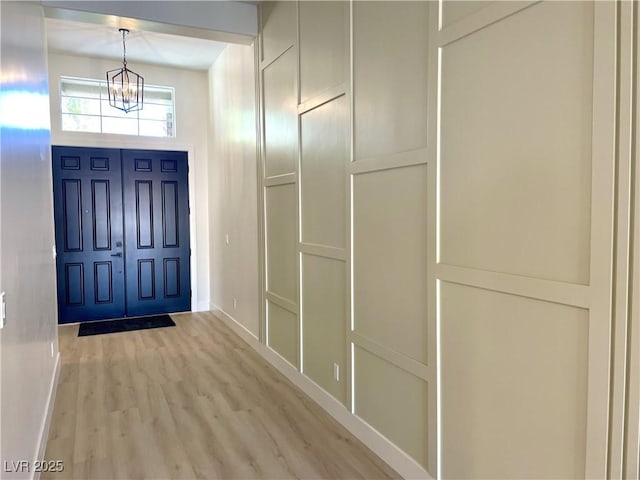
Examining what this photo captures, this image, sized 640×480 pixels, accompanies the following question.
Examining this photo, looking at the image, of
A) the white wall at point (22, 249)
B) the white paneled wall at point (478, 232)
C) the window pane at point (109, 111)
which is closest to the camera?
the white paneled wall at point (478, 232)

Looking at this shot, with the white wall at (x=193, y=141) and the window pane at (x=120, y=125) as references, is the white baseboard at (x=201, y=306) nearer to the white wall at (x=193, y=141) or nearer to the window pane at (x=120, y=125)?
the white wall at (x=193, y=141)

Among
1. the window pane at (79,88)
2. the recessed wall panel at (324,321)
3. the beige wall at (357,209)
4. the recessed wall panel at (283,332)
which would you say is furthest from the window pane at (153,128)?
the recessed wall panel at (324,321)

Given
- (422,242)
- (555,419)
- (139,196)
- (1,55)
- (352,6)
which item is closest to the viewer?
(555,419)

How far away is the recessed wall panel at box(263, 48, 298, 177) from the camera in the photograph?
360 centimetres

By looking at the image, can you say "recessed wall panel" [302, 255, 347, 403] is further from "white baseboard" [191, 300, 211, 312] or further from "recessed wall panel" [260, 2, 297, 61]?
"white baseboard" [191, 300, 211, 312]

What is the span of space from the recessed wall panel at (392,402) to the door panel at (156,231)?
4186 millimetres

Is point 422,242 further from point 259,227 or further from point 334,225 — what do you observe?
point 259,227

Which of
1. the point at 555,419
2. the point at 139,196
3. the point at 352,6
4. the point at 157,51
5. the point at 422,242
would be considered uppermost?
the point at 157,51

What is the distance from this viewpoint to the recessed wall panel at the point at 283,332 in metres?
3.72

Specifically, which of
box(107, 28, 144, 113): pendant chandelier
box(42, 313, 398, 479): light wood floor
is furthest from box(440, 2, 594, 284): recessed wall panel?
box(107, 28, 144, 113): pendant chandelier

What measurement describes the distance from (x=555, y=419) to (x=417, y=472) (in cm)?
95

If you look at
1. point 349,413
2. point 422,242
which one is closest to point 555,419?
point 422,242

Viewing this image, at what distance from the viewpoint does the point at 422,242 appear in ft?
7.23

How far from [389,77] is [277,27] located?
6.13ft
